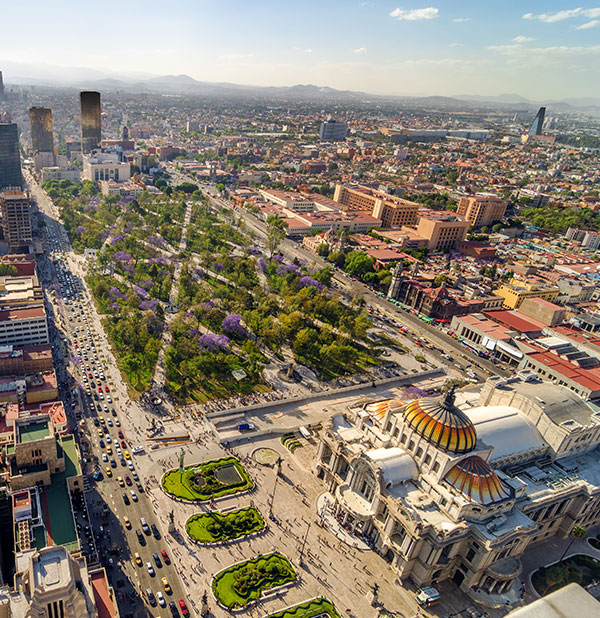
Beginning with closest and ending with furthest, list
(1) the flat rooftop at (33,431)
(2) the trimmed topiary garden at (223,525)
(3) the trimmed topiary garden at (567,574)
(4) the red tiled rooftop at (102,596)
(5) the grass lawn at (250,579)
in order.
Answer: (4) the red tiled rooftop at (102,596) → (5) the grass lawn at (250,579) → (1) the flat rooftop at (33,431) → (3) the trimmed topiary garden at (567,574) → (2) the trimmed topiary garden at (223,525)

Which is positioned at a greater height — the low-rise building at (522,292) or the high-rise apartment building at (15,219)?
the high-rise apartment building at (15,219)

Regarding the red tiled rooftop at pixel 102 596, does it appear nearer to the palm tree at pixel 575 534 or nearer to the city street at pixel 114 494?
the city street at pixel 114 494

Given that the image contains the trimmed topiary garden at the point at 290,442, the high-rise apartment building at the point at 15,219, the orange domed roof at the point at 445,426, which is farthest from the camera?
the high-rise apartment building at the point at 15,219

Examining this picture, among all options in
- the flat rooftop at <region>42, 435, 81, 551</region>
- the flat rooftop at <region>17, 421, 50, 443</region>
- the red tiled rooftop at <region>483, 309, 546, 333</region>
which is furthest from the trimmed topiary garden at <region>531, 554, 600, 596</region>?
the flat rooftop at <region>17, 421, 50, 443</region>

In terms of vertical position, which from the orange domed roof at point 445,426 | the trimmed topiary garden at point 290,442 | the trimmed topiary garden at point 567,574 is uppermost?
the orange domed roof at point 445,426

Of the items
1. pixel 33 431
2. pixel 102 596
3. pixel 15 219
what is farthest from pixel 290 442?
pixel 15 219

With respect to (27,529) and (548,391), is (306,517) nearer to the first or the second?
(27,529)

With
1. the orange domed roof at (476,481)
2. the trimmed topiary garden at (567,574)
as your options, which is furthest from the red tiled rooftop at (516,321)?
the orange domed roof at (476,481)
